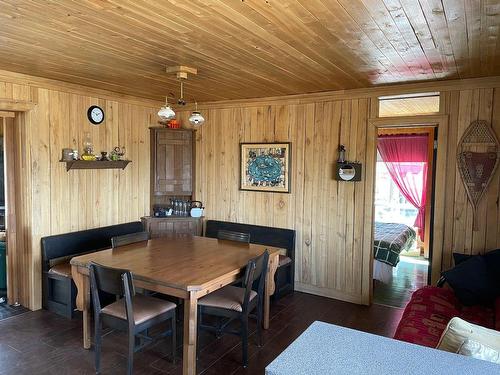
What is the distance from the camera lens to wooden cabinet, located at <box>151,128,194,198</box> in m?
5.17

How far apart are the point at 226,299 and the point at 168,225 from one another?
7.42 feet

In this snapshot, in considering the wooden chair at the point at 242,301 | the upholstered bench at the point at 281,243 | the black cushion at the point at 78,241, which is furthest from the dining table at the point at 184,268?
the black cushion at the point at 78,241

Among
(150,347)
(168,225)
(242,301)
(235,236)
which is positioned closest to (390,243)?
(235,236)

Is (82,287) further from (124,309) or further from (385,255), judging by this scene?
(385,255)

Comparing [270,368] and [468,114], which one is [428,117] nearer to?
[468,114]

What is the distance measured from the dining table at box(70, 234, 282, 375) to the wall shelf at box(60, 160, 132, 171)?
128 centimetres

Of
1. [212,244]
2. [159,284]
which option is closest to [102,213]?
[212,244]

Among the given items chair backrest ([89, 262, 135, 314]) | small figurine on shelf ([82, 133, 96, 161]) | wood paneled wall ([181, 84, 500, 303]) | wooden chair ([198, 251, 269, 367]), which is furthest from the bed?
small figurine on shelf ([82, 133, 96, 161])

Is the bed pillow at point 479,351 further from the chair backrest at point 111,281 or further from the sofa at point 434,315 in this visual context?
the chair backrest at point 111,281

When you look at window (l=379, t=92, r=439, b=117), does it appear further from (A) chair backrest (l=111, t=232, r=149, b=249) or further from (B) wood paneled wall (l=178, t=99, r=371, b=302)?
(A) chair backrest (l=111, t=232, r=149, b=249)

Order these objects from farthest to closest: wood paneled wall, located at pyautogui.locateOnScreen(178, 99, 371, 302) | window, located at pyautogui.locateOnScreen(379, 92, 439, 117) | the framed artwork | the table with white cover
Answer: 1. the framed artwork
2. wood paneled wall, located at pyautogui.locateOnScreen(178, 99, 371, 302)
3. window, located at pyautogui.locateOnScreen(379, 92, 439, 117)
4. the table with white cover

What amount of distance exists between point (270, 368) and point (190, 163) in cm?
439

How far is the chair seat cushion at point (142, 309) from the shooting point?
8.90 feet

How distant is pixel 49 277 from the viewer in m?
3.91
